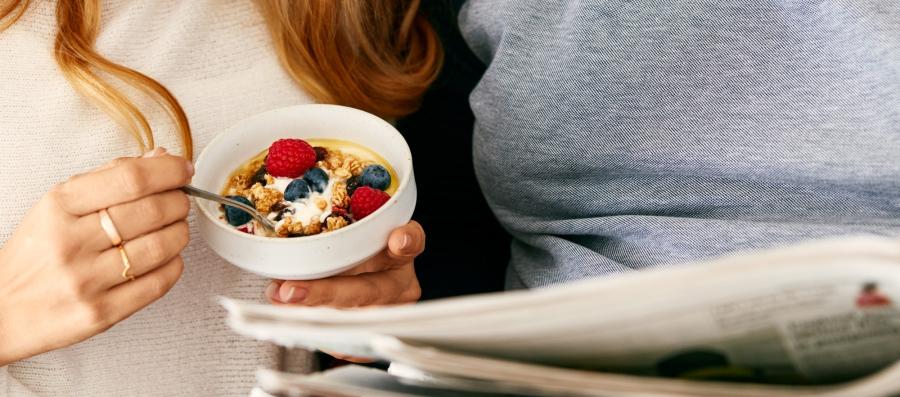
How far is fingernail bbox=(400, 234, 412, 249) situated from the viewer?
793mm

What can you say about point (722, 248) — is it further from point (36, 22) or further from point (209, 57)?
point (36, 22)

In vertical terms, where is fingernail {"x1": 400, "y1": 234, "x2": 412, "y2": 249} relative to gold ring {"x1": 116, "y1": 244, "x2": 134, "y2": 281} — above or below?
above

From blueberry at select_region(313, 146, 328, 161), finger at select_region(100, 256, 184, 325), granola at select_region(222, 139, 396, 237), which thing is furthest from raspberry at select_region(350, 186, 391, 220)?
finger at select_region(100, 256, 184, 325)

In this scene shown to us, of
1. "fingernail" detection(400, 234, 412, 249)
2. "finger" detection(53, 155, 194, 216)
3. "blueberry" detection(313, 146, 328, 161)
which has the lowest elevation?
"fingernail" detection(400, 234, 412, 249)

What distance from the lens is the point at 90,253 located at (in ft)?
2.51

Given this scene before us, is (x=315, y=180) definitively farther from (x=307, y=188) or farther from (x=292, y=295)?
(x=292, y=295)

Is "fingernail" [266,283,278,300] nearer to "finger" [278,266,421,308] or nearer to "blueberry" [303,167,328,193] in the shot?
"finger" [278,266,421,308]

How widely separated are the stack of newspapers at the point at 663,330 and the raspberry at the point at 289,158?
1.25 ft

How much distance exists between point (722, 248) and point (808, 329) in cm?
41

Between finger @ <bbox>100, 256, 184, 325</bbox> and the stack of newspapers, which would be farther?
finger @ <bbox>100, 256, 184, 325</bbox>

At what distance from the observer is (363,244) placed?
765mm

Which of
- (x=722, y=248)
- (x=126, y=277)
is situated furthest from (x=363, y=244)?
(x=722, y=248)

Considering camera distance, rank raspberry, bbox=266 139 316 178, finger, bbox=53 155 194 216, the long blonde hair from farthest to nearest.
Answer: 1. the long blonde hair
2. raspberry, bbox=266 139 316 178
3. finger, bbox=53 155 194 216

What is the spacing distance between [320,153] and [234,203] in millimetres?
145
